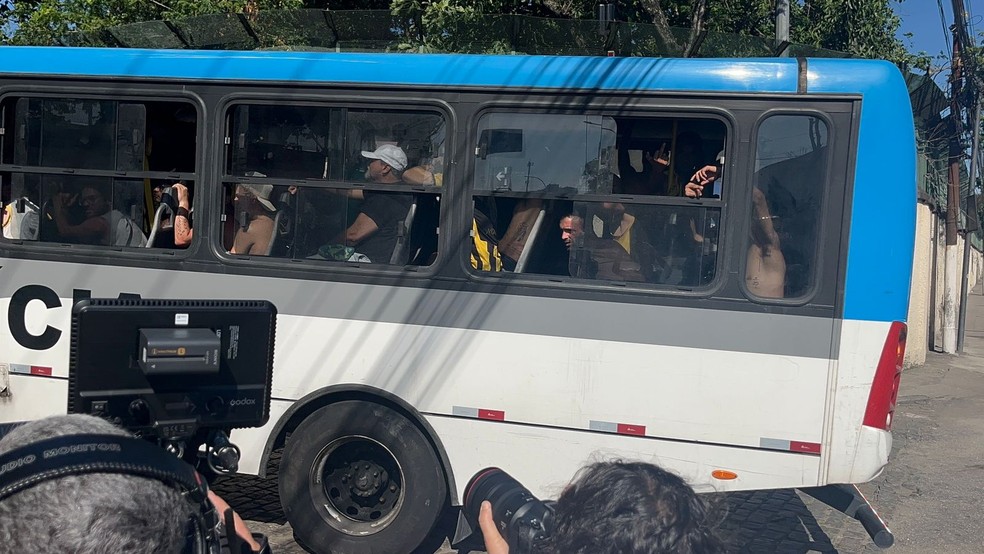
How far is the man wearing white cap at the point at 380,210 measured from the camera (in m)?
5.16

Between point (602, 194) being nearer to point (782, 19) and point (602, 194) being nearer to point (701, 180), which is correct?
point (701, 180)

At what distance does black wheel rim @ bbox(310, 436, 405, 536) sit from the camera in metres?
5.15

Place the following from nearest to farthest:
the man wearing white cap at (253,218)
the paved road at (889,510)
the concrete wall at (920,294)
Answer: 1. the man wearing white cap at (253,218)
2. the paved road at (889,510)
3. the concrete wall at (920,294)

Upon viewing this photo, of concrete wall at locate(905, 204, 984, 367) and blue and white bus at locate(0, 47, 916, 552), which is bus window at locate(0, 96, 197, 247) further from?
concrete wall at locate(905, 204, 984, 367)

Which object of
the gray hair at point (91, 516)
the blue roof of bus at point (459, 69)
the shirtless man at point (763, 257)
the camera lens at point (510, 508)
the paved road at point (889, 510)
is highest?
the blue roof of bus at point (459, 69)

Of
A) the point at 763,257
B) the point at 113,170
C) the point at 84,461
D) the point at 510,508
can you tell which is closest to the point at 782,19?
the point at 763,257

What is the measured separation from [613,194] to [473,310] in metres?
1.04

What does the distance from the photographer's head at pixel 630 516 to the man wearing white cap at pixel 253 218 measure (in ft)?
12.5

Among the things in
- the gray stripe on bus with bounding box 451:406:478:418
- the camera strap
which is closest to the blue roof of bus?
the gray stripe on bus with bounding box 451:406:478:418

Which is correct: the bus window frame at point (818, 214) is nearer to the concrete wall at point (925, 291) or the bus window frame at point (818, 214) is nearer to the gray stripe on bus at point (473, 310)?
the gray stripe on bus at point (473, 310)

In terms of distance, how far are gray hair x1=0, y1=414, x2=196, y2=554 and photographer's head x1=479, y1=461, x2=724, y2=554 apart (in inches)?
31.3

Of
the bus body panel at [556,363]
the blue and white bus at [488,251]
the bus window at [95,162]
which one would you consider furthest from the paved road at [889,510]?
the bus window at [95,162]

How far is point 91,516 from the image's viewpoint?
1385 mm

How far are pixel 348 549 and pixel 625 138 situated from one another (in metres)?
2.91
